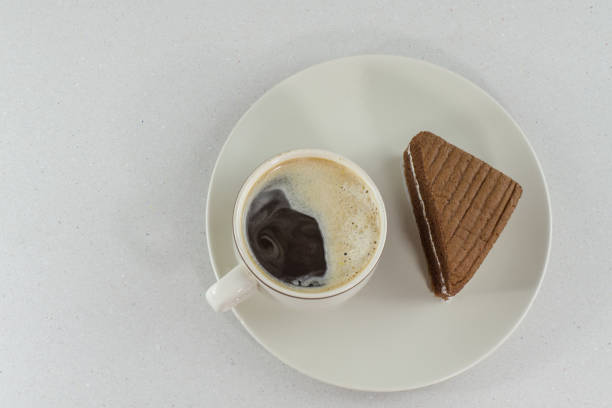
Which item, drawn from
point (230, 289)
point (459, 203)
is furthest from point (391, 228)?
point (230, 289)

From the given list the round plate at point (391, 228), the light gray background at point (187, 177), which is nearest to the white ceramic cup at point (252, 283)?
the round plate at point (391, 228)

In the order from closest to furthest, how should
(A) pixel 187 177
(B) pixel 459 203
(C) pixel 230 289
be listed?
→ (C) pixel 230 289 < (B) pixel 459 203 < (A) pixel 187 177

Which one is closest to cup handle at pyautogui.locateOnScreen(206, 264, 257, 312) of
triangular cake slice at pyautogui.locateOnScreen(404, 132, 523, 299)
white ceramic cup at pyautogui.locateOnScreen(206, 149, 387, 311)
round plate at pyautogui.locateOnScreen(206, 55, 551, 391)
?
white ceramic cup at pyautogui.locateOnScreen(206, 149, 387, 311)

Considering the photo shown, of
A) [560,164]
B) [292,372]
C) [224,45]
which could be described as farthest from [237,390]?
[560,164]

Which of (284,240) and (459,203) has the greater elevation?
(459,203)

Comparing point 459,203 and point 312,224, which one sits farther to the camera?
point 459,203

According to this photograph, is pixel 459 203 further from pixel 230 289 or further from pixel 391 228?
pixel 230 289
